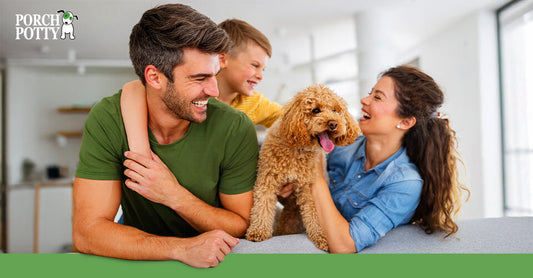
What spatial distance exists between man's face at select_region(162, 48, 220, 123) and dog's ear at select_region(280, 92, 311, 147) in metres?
0.29

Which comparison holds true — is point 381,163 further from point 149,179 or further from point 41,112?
point 41,112

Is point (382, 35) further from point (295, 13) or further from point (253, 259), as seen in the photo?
point (253, 259)

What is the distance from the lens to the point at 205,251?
1161mm

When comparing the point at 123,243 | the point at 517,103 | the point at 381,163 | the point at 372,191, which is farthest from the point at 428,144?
the point at 517,103

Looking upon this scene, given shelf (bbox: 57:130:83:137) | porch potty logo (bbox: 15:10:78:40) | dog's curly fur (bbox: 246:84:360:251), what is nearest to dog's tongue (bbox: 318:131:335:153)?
dog's curly fur (bbox: 246:84:360:251)

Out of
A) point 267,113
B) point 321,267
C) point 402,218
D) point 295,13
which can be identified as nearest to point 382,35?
point 295,13

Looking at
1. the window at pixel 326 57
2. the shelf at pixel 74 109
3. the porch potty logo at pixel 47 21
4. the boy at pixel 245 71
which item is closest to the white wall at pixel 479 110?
the window at pixel 326 57

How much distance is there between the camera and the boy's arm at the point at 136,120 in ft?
4.23

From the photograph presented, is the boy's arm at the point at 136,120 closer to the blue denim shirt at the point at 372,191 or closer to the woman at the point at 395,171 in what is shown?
the woman at the point at 395,171

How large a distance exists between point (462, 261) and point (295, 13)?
126 inches

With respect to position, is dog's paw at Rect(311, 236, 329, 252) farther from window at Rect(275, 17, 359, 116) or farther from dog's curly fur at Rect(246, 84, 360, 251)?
window at Rect(275, 17, 359, 116)

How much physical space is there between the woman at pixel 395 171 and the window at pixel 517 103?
324 centimetres

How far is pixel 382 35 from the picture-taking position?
4414mm

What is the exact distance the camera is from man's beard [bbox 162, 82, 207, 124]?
52.6 inches
